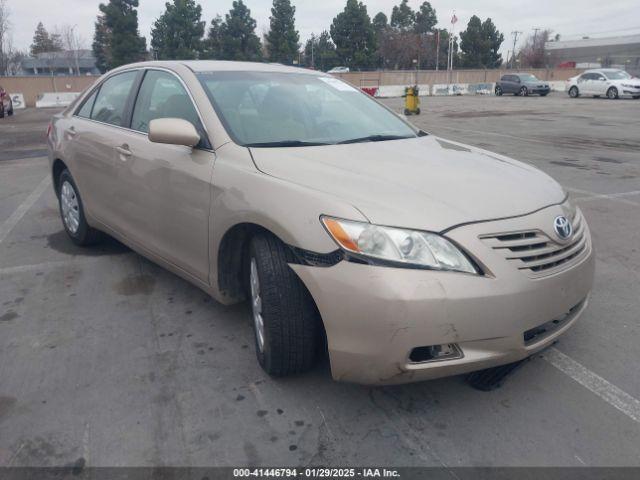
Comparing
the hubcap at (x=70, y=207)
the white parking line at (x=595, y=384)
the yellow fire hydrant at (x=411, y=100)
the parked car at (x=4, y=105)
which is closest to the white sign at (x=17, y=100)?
the parked car at (x=4, y=105)

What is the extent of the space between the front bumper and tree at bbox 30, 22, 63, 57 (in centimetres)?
9276

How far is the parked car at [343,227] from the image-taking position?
2227mm

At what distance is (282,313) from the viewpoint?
2.53 meters

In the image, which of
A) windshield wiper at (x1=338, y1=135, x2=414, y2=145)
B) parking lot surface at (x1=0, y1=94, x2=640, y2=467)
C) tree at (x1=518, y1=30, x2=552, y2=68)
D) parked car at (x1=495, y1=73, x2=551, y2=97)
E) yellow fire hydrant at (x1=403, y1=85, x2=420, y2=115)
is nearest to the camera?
parking lot surface at (x1=0, y1=94, x2=640, y2=467)

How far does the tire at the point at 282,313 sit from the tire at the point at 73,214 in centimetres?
262

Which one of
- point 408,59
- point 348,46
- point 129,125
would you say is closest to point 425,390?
point 129,125

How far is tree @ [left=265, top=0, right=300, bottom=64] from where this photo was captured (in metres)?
60.5

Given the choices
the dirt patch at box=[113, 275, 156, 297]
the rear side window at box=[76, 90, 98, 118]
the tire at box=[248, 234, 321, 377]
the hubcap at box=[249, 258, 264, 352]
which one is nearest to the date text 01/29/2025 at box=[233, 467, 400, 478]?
the tire at box=[248, 234, 321, 377]

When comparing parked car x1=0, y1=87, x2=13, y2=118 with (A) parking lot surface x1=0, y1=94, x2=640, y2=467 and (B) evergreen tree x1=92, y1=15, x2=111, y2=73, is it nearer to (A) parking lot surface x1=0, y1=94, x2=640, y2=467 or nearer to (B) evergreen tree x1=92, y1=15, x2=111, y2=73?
(A) parking lot surface x1=0, y1=94, x2=640, y2=467

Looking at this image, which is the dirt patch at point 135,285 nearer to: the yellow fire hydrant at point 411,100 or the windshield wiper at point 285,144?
the windshield wiper at point 285,144

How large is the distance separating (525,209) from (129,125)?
9.09 ft

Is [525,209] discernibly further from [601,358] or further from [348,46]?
[348,46]

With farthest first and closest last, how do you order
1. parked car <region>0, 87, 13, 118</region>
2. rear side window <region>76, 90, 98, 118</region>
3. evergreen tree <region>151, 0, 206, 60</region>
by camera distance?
evergreen tree <region>151, 0, 206, 60</region> → parked car <region>0, 87, 13, 118</region> → rear side window <region>76, 90, 98, 118</region>

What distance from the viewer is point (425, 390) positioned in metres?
2.73
